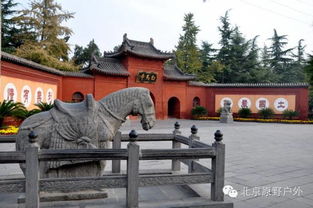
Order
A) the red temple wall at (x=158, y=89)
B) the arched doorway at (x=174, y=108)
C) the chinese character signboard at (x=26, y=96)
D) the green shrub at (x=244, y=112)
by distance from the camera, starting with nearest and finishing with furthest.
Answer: the chinese character signboard at (x=26, y=96) → the red temple wall at (x=158, y=89) → the green shrub at (x=244, y=112) → the arched doorway at (x=174, y=108)

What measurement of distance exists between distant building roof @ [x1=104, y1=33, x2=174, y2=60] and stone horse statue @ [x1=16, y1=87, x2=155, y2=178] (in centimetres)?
1634

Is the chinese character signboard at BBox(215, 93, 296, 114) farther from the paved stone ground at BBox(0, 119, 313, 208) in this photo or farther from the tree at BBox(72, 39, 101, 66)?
the tree at BBox(72, 39, 101, 66)

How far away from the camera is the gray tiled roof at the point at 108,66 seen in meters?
18.3

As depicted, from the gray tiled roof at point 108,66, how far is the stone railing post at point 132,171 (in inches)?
627

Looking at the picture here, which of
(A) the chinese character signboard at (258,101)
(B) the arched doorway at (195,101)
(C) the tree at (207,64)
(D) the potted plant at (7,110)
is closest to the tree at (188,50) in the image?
(C) the tree at (207,64)

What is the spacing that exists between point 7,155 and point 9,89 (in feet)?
35.1

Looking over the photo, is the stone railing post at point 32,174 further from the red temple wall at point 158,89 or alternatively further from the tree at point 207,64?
the tree at point 207,64

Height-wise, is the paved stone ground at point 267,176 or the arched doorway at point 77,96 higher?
the arched doorway at point 77,96

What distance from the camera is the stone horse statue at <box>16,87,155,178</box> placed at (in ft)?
10.6

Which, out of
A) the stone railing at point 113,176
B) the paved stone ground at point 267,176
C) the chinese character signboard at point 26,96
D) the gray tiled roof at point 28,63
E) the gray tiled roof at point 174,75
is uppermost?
the gray tiled roof at point 174,75

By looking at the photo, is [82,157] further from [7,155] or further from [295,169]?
[295,169]

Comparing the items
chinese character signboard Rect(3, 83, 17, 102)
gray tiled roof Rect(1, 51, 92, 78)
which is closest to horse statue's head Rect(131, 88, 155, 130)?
gray tiled roof Rect(1, 51, 92, 78)

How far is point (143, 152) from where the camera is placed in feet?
9.88

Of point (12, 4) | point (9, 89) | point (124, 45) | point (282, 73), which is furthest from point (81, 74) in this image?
point (282, 73)
